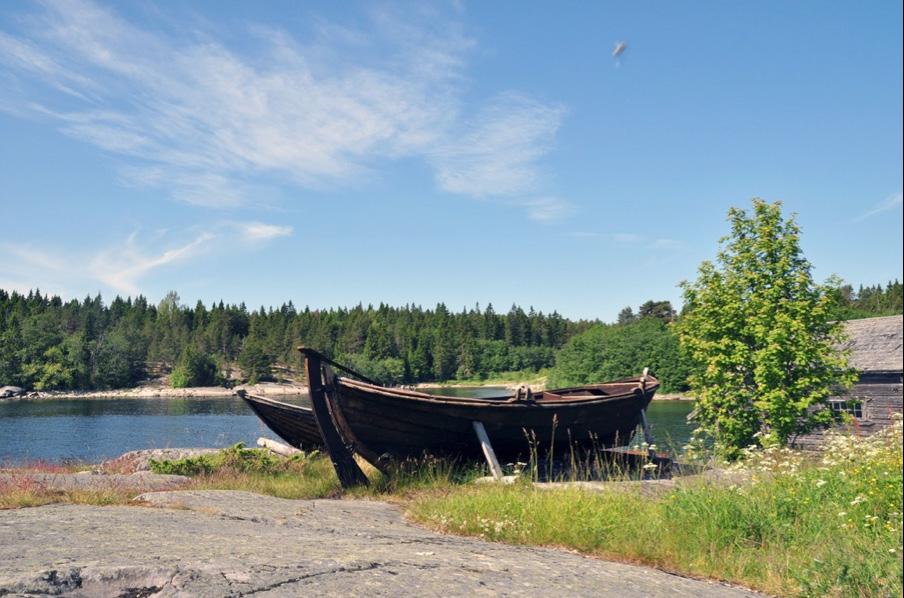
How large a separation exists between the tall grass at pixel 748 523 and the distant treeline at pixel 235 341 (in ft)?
341

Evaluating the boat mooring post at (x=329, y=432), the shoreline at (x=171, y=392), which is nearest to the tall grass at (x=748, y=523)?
the boat mooring post at (x=329, y=432)

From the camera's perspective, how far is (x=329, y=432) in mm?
11250

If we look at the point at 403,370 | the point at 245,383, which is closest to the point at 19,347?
the point at 245,383

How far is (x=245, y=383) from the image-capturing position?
110625 millimetres

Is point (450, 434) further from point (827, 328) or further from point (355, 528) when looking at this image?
point (827, 328)

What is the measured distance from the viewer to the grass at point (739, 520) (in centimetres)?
526

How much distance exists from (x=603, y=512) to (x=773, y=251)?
1259 centimetres

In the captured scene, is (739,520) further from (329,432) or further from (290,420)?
(290,420)

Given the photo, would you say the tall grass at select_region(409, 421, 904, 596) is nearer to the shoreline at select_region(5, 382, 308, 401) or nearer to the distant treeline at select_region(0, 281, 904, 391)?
the distant treeline at select_region(0, 281, 904, 391)

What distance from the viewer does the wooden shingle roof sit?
24422 millimetres

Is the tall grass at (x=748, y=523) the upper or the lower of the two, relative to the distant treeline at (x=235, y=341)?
lower

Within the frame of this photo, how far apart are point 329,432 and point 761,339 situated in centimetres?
1084

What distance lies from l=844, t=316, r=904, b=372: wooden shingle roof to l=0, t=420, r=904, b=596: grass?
19410 mm

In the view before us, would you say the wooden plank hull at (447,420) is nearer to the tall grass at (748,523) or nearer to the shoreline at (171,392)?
the tall grass at (748,523)
